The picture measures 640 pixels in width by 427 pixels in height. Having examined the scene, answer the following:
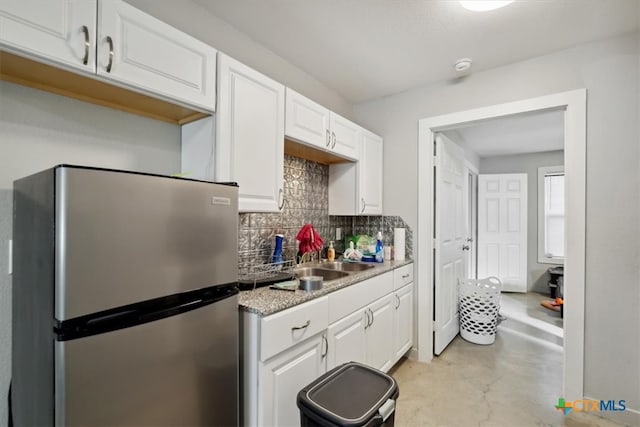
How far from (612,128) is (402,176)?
1441 mm

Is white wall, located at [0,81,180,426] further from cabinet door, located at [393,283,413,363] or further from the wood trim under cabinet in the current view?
cabinet door, located at [393,283,413,363]

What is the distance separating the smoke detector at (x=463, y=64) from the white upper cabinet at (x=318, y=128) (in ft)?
2.92

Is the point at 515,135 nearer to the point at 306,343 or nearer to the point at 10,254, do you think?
the point at 306,343

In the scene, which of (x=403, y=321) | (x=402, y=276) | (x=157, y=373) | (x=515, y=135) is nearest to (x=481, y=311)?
(x=403, y=321)

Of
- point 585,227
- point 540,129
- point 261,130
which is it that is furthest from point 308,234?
point 540,129

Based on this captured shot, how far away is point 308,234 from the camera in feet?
7.19

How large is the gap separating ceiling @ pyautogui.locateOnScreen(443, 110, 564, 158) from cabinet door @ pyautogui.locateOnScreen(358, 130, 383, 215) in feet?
3.61

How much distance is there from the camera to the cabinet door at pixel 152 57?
110 cm

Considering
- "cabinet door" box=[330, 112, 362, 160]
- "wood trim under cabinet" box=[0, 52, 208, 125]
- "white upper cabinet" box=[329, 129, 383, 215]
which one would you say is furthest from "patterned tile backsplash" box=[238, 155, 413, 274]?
"wood trim under cabinet" box=[0, 52, 208, 125]

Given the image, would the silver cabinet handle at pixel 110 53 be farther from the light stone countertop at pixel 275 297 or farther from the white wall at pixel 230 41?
the light stone countertop at pixel 275 297

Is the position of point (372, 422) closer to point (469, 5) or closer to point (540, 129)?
point (469, 5)

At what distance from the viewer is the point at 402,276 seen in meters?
2.52

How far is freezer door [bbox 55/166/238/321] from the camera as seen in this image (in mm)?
775

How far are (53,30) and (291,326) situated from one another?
1.41m
